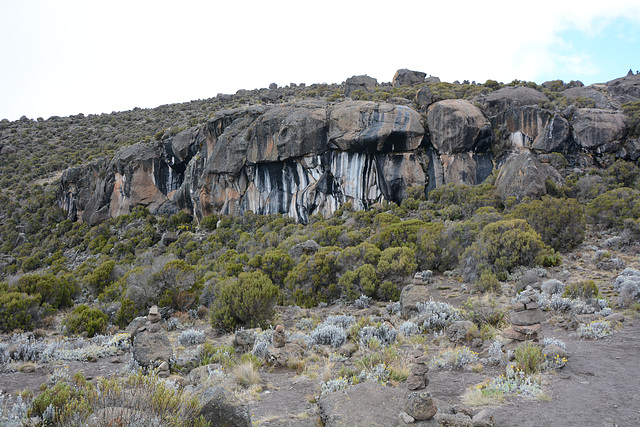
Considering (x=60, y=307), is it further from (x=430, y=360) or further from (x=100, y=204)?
(x=100, y=204)

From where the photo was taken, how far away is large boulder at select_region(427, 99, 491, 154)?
85.3 ft

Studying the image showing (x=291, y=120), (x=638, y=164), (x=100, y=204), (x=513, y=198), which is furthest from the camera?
(x=100, y=204)

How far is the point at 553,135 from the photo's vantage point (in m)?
25.1

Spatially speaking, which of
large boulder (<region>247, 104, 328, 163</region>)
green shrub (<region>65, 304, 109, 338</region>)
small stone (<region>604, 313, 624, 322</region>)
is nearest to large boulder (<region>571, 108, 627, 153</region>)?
large boulder (<region>247, 104, 328, 163</region>)

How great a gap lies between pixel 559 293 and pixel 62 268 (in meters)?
32.7

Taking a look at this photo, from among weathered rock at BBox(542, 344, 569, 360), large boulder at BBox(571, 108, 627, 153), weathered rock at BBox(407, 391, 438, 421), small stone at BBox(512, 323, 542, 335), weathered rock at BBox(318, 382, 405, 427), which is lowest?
weathered rock at BBox(542, 344, 569, 360)

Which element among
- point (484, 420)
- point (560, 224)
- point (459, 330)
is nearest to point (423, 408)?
point (484, 420)

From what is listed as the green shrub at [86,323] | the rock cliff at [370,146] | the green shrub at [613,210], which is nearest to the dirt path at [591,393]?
the green shrub at [86,323]

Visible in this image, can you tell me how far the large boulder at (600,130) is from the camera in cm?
2427

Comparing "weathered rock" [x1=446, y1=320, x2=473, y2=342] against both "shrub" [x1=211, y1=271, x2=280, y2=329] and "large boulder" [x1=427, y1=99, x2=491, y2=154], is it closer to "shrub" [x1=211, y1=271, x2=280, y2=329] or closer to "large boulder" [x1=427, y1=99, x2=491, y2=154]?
"shrub" [x1=211, y1=271, x2=280, y2=329]

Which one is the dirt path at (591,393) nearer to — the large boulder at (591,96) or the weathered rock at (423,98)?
the weathered rock at (423,98)

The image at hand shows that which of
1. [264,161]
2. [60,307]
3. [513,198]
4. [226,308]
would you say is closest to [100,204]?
[264,161]

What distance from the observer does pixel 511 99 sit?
28.3m

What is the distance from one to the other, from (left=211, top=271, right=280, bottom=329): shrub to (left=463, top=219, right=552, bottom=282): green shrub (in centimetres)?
674
